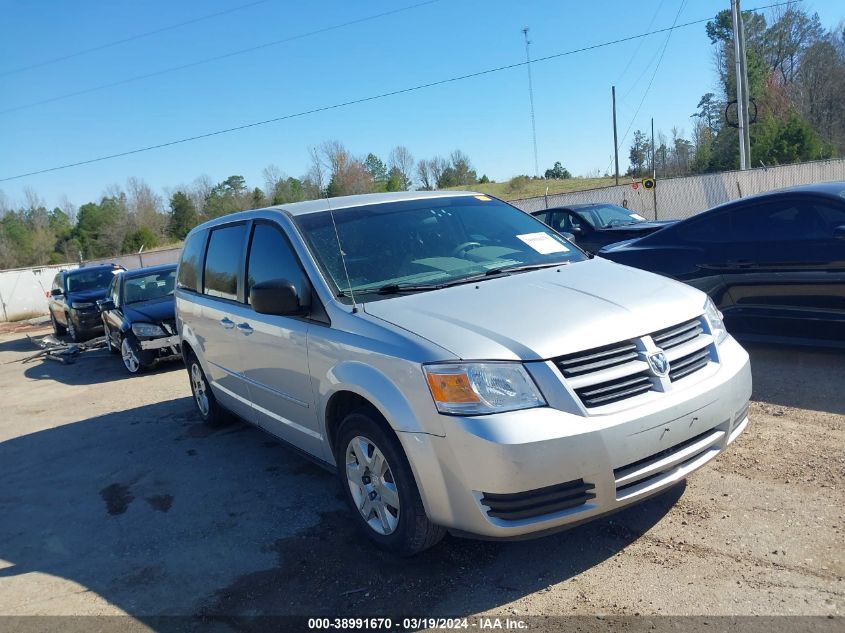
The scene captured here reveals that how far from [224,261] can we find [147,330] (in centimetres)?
541

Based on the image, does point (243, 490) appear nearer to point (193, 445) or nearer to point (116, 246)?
point (193, 445)

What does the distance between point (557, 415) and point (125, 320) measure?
9.12 meters

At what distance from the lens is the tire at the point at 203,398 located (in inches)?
237

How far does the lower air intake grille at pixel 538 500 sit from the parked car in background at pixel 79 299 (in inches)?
500

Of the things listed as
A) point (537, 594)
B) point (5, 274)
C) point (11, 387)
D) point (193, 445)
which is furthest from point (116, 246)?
point (537, 594)

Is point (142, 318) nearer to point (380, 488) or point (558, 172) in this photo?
point (380, 488)

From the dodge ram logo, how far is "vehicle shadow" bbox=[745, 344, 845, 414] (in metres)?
2.45

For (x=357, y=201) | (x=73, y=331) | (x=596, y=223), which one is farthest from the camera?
(x=73, y=331)

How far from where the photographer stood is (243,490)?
4.70 m

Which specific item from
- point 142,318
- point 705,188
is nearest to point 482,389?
point 142,318

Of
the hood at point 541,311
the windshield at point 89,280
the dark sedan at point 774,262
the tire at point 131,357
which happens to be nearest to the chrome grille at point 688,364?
the hood at point 541,311

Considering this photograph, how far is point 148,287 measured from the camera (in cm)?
Result: 1123

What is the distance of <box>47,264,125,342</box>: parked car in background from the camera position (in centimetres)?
1401

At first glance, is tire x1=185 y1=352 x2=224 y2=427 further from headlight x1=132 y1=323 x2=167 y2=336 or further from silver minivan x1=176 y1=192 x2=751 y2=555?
headlight x1=132 y1=323 x2=167 y2=336
